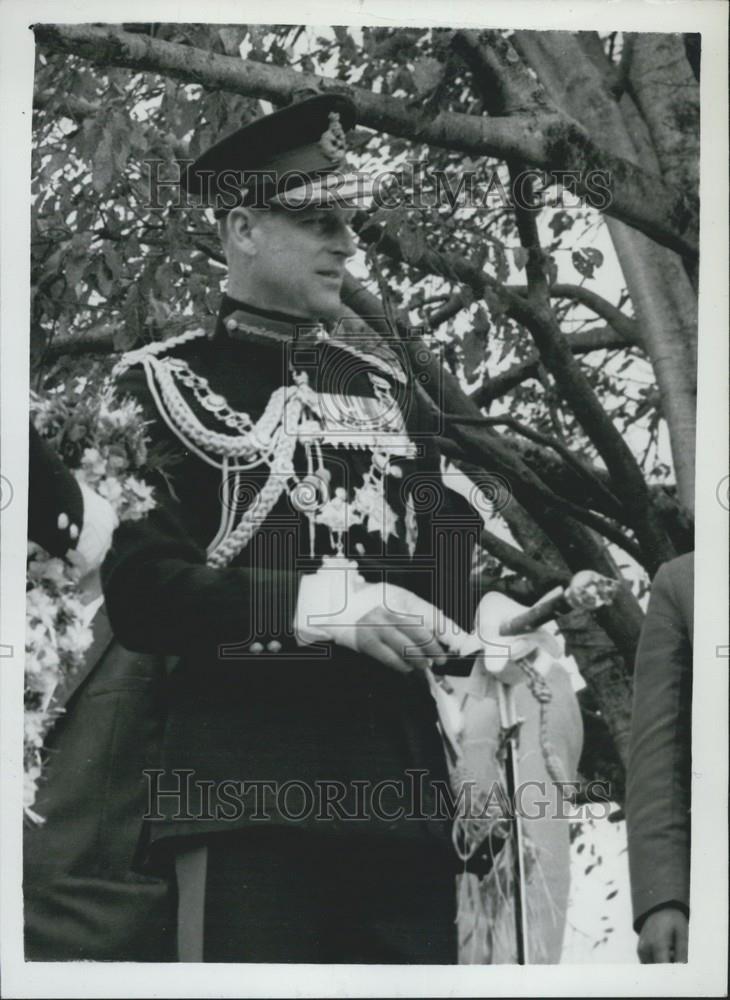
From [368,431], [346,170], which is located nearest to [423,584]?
[368,431]

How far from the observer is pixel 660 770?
4.13 m

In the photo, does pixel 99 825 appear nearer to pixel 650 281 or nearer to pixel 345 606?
pixel 345 606

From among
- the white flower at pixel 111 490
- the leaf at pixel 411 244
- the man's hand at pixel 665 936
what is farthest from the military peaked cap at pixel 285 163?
the man's hand at pixel 665 936

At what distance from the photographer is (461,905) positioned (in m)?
4.09

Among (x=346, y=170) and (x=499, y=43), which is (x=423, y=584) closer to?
(x=346, y=170)

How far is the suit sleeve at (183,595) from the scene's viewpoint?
4.02 m

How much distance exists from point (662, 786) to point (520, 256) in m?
1.35

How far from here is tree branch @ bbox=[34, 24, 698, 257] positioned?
13.7 ft

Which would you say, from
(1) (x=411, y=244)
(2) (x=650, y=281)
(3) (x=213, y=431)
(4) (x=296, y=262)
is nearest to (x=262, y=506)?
(3) (x=213, y=431)

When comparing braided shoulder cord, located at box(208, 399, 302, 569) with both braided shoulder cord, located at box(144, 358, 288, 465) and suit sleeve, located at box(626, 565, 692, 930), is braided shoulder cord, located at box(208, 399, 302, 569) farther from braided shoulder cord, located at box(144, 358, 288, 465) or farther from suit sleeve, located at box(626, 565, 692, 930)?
suit sleeve, located at box(626, 565, 692, 930)

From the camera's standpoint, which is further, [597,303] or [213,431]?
[597,303]

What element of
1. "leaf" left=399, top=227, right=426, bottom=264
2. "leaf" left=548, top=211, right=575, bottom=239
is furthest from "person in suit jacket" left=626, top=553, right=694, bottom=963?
"leaf" left=399, top=227, right=426, bottom=264

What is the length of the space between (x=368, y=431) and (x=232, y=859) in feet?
3.52

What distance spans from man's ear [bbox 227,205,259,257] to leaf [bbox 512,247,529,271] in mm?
648
